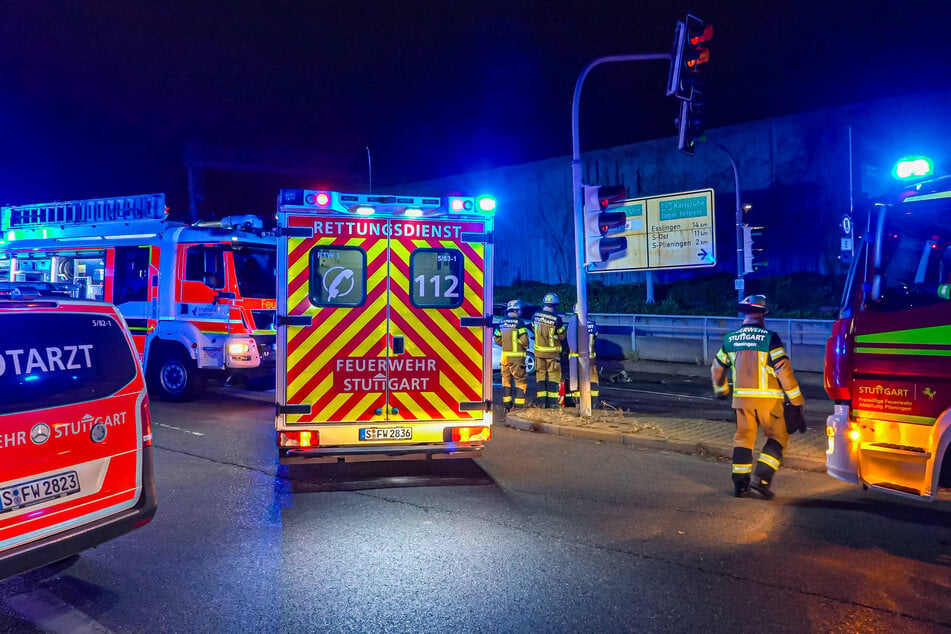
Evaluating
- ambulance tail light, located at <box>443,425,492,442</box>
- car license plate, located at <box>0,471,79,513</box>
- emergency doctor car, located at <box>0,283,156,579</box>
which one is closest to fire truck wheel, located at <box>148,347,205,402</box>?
ambulance tail light, located at <box>443,425,492,442</box>

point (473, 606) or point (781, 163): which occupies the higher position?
point (781, 163)

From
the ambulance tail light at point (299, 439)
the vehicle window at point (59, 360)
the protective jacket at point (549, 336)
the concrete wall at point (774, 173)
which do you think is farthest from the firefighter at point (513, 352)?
the concrete wall at point (774, 173)

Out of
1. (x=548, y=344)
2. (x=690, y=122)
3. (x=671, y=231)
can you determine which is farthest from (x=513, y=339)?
(x=671, y=231)

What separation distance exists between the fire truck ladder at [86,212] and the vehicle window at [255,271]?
181cm

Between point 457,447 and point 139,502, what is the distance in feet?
9.40

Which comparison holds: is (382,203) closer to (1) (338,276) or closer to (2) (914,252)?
(1) (338,276)

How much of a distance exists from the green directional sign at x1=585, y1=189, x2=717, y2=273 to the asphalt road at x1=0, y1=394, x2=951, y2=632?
15.5m

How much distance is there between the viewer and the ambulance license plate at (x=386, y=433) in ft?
21.1

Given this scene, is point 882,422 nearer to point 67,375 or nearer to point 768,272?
point 67,375

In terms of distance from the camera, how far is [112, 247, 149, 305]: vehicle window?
12.0 m

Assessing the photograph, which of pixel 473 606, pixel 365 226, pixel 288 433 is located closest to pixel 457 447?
pixel 288 433

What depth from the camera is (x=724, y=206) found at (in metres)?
24.9

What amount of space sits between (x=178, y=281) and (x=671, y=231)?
51.2ft

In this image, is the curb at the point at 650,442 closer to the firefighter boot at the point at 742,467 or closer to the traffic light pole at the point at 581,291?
the traffic light pole at the point at 581,291
